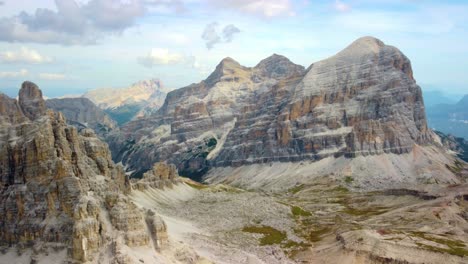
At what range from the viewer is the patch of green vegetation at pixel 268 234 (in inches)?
6504

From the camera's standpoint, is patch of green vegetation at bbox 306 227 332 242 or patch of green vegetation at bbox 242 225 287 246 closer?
patch of green vegetation at bbox 242 225 287 246

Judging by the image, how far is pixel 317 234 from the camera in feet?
A: 585

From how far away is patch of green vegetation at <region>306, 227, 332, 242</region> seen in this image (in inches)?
6725

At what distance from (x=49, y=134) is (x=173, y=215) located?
239ft

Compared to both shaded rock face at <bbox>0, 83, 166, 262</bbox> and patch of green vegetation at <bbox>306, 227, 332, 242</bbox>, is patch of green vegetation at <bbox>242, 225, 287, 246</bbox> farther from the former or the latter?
shaded rock face at <bbox>0, 83, 166, 262</bbox>

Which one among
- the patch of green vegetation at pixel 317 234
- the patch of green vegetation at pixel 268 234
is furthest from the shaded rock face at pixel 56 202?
the patch of green vegetation at pixel 317 234

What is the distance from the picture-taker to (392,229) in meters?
163

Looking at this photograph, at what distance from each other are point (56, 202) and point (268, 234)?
Answer: 82.1 meters

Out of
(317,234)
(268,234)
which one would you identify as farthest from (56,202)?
(317,234)

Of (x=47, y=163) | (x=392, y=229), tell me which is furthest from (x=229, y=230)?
(x=47, y=163)

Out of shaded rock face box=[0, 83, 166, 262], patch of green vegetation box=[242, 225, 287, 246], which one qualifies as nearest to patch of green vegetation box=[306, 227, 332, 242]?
patch of green vegetation box=[242, 225, 287, 246]

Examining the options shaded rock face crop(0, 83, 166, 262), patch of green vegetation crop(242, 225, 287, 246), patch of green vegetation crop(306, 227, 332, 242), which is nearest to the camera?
shaded rock face crop(0, 83, 166, 262)

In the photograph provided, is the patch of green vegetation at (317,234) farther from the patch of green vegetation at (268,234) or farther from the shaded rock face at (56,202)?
the shaded rock face at (56,202)

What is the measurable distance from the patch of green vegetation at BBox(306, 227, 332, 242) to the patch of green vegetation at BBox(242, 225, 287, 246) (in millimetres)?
8427
